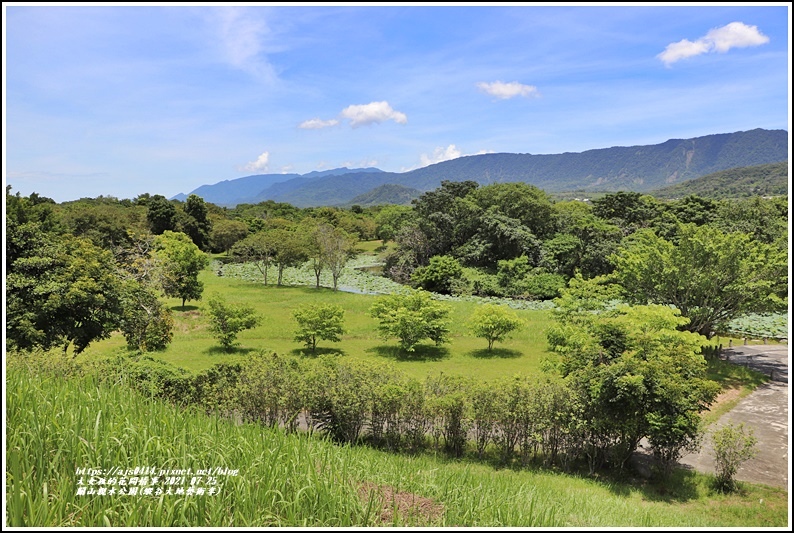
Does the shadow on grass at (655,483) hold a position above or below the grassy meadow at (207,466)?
below

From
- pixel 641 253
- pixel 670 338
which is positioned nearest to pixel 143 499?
pixel 670 338

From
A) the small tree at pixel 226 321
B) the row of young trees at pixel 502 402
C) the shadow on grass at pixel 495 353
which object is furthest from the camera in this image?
the shadow on grass at pixel 495 353

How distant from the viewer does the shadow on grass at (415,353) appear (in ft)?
70.0

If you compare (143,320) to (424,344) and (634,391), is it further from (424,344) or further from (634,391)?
(634,391)

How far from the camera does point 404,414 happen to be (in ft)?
37.9

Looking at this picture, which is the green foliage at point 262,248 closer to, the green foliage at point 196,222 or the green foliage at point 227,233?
the green foliage at point 196,222

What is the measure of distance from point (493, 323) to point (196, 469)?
63.1 ft

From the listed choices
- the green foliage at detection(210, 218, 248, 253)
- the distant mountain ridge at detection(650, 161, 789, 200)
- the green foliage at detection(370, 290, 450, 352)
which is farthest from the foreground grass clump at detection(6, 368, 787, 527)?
the distant mountain ridge at detection(650, 161, 789, 200)

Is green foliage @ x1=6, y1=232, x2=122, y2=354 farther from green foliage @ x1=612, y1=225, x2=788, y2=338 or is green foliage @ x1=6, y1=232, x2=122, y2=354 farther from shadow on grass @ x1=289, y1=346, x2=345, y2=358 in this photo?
green foliage @ x1=612, y1=225, x2=788, y2=338

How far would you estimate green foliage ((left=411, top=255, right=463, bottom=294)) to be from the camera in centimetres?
4019

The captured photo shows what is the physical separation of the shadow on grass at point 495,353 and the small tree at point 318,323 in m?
6.48

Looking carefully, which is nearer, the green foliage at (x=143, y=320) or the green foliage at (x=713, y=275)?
the green foliage at (x=143, y=320)

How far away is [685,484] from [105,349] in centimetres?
2106

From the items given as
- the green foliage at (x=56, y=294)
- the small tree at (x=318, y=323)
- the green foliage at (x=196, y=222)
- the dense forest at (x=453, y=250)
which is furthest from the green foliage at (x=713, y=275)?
the green foliage at (x=196, y=222)
